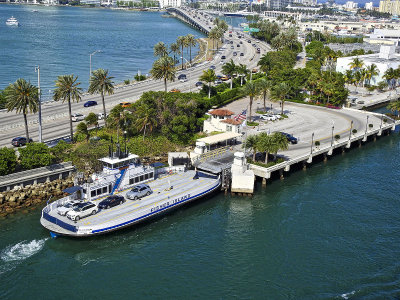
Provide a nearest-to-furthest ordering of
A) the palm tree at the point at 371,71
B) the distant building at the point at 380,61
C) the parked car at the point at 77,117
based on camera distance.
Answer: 1. the parked car at the point at 77,117
2. the palm tree at the point at 371,71
3. the distant building at the point at 380,61

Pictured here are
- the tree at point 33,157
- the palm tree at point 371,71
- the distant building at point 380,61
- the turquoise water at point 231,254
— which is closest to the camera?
the turquoise water at point 231,254

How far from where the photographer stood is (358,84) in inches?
6147

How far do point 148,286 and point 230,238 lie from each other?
571 inches

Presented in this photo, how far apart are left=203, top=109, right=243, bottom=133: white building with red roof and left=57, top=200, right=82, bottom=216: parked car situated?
128ft

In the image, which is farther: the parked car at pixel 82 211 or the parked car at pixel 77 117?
the parked car at pixel 77 117

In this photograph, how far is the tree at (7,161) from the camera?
6662 cm

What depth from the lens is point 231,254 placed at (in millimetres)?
56438

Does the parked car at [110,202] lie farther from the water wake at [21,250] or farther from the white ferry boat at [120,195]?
the water wake at [21,250]

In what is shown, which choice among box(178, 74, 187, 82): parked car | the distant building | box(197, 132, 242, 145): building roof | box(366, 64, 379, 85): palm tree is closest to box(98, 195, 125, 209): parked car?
box(197, 132, 242, 145): building roof

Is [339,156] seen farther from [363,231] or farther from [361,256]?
[361,256]

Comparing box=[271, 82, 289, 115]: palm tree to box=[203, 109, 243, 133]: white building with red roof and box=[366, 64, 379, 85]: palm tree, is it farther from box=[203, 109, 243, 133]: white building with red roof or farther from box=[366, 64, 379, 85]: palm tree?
box=[366, 64, 379, 85]: palm tree

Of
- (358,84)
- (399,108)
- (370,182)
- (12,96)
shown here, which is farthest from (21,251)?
(358,84)

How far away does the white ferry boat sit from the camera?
57.5m

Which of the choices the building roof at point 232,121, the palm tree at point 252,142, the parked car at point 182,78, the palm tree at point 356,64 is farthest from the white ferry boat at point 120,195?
the palm tree at point 356,64
